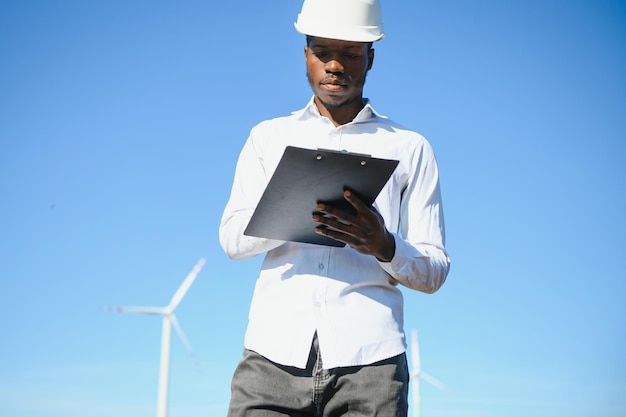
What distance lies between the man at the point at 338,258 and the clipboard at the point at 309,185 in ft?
0.23

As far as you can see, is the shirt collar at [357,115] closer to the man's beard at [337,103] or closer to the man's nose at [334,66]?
the man's beard at [337,103]

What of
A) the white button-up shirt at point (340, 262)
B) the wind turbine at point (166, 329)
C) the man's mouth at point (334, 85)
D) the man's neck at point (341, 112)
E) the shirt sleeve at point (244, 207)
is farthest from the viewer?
the wind turbine at point (166, 329)

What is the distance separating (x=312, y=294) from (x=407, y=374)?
2.33 ft

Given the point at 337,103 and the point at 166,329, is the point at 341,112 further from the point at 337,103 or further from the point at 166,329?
the point at 166,329

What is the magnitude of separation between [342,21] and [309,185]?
142cm

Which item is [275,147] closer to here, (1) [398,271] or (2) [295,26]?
(2) [295,26]

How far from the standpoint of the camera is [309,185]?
4.29 meters

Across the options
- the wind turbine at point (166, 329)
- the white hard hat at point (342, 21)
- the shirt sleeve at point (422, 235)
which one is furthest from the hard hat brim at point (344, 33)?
the wind turbine at point (166, 329)

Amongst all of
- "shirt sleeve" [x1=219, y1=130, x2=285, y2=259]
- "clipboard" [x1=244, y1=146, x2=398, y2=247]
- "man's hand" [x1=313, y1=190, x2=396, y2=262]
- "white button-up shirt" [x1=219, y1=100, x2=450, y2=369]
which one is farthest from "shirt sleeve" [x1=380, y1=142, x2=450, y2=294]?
"shirt sleeve" [x1=219, y1=130, x2=285, y2=259]

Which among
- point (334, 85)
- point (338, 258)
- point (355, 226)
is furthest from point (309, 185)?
point (334, 85)

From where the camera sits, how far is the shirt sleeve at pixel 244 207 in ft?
16.0

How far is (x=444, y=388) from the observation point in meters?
35.5

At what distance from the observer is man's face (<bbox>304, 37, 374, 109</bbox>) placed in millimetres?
5250

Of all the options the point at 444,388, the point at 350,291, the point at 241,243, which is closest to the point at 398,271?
the point at 350,291
